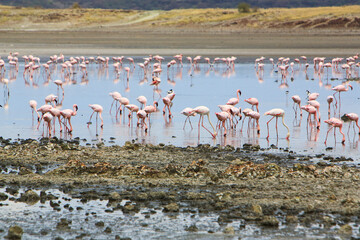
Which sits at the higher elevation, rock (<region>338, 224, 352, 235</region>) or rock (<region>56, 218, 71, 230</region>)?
rock (<region>56, 218, 71, 230</region>)

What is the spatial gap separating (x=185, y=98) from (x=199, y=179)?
10382 mm

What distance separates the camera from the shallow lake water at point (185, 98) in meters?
13.0

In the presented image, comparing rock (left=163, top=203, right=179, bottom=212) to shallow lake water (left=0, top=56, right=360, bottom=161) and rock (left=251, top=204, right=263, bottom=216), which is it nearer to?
rock (left=251, top=204, right=263, bottom=216)

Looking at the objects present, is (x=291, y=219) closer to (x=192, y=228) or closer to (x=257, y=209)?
(x=257, y=209)

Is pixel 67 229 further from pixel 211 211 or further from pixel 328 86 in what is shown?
pixel 328 86

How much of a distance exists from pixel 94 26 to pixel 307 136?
66.3 meters

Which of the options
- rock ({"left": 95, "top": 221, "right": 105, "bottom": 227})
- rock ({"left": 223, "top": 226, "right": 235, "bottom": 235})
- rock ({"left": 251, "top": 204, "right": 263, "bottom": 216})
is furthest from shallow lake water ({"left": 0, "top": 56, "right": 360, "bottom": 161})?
rock ({"left": 95, "top": 221, "right": 105, "bottom": 227})

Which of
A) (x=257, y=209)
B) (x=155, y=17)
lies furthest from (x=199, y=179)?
(x=155, y=17)

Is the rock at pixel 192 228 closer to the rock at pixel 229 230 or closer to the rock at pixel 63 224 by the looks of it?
the rock at pixel 229 230

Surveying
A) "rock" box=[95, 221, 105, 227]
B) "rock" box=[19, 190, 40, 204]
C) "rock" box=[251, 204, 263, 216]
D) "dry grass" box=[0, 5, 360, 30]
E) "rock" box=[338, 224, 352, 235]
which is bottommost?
"rock" box=[338, 224, 352, 235]

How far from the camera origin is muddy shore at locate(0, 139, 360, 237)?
25.4 feet

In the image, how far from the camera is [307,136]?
43.8 ft

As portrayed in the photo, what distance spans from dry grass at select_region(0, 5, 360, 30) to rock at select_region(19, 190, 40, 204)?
6471 cm

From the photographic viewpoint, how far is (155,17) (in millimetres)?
85688
